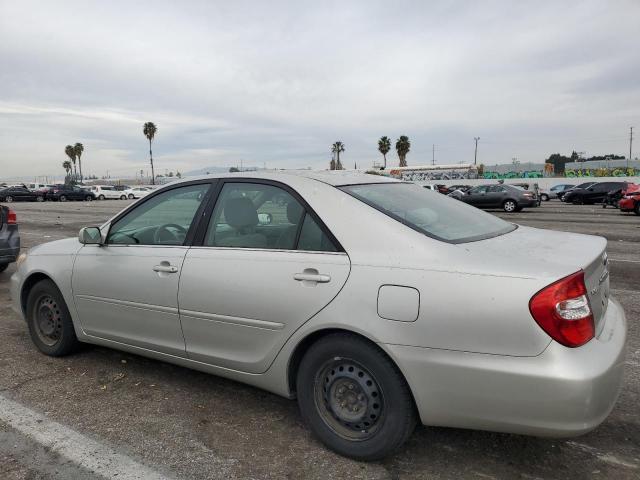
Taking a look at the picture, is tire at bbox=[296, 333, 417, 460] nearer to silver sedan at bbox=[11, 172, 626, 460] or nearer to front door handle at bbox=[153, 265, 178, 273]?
silver sedan at bbox=[11, 172, 626, 460]

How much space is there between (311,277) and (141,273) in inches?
54.3

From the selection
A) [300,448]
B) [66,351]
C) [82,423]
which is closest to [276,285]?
[300,448]

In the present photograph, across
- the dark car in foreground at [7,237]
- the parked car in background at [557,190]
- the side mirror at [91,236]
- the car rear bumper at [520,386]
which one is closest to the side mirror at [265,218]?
the car rear bumper at [520,386]

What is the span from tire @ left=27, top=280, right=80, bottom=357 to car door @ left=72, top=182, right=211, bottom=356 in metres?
0.28

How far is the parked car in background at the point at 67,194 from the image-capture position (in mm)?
46469

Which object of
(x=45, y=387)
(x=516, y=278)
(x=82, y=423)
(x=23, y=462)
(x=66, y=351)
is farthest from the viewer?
(x=66, y=351)

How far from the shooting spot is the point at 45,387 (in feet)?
12.2

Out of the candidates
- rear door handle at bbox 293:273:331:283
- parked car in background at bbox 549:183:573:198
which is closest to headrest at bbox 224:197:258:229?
rear door handle at bbox 293:273:331:283

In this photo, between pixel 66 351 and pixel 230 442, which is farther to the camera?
pixel 66 351

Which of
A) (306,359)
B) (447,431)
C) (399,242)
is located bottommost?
(447,431)

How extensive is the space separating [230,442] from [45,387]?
168cm

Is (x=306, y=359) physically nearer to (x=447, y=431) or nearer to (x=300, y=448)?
(x=300, y=448)

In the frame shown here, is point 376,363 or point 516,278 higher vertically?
point 516,278

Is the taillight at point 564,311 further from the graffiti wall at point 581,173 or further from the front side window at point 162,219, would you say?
the graffiti wall at point 581,173
